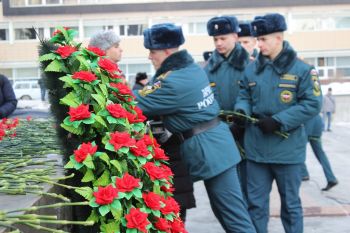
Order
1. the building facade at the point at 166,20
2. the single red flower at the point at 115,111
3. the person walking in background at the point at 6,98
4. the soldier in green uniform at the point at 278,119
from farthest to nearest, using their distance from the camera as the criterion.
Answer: the building facade at the point at 166,20
the person walking in background at the point at 6,98
the soldier in green uniform at the point at 278,119
the single red flower at the point at 115,111

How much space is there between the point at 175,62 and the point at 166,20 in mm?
38859

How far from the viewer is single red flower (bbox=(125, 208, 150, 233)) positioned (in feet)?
7.14

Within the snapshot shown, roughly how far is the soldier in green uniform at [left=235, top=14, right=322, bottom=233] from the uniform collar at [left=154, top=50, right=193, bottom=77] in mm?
937

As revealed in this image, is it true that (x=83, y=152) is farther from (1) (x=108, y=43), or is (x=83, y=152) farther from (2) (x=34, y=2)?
(2) (x=34, y=2)

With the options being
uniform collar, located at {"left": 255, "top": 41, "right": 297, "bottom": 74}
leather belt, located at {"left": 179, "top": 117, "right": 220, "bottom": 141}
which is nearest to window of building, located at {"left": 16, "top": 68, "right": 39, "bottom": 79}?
uniform collar, located at {"left": 255, "top": 41, "right": 297, "bottom": 74}

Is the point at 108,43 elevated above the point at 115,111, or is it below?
above

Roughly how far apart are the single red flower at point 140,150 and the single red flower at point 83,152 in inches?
6.3

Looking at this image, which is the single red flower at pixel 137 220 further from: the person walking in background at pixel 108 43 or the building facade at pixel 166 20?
the building facade at pixel 166 20

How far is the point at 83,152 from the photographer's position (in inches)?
90.9

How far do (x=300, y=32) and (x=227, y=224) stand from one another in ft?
136

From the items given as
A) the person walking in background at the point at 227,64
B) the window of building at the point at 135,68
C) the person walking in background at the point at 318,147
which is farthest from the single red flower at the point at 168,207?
the window of building at the point at 135,68

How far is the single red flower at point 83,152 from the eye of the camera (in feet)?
7.55

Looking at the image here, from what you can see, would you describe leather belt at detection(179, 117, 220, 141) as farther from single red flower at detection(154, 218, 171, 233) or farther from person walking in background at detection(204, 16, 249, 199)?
single red flower at detection(154, 218, 171, 233)

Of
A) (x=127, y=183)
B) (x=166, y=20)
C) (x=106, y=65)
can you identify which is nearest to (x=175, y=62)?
(x=106, y=65)
